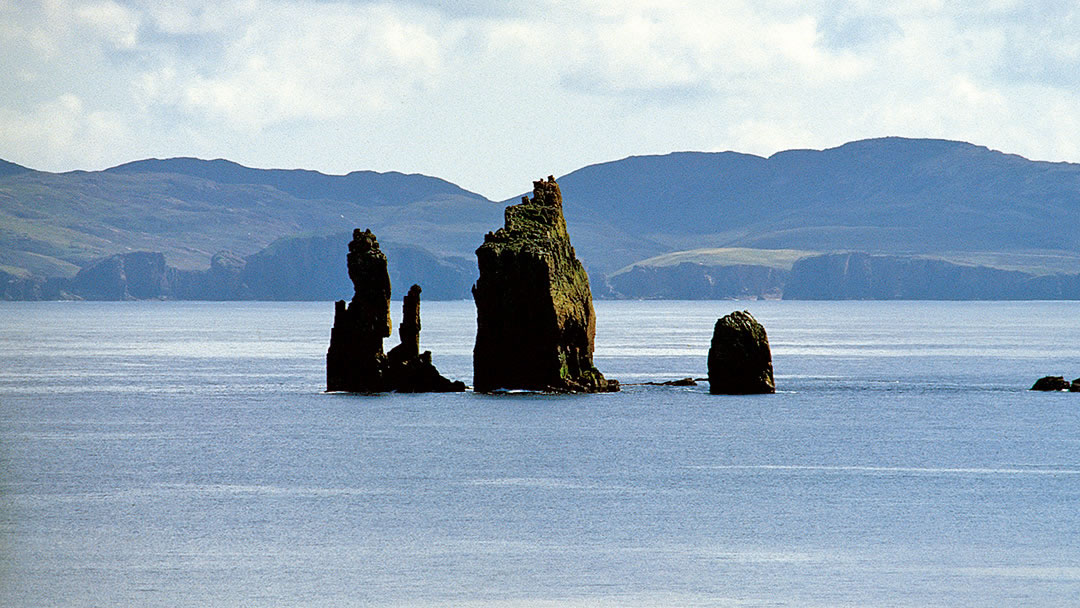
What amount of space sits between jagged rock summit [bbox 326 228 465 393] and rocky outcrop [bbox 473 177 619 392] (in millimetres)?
A: 3883

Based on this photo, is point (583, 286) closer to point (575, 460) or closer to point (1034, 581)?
Result: point (575, 460)

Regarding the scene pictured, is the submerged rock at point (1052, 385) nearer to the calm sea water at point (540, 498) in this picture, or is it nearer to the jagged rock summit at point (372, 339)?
the calm sea water at point (540, 498)

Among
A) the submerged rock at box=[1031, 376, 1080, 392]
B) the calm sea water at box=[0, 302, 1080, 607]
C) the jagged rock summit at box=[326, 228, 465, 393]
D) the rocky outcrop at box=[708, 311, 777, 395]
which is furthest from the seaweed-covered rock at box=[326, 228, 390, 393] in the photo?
the submerged rock at box=[1031, 376, 1080, 392]

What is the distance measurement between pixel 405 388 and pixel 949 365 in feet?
201

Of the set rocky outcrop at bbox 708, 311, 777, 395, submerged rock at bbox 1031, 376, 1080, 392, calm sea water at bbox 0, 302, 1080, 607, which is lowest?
calm sea water at bbox 0, 302, 1080, 607

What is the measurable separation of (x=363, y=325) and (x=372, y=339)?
1979mm

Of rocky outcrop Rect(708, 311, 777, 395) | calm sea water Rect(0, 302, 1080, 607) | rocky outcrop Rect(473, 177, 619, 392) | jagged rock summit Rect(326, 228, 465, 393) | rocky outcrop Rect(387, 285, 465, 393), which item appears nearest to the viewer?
calm sea water Rect(0, 302, 1080, 607)

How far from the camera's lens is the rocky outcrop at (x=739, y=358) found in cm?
9300

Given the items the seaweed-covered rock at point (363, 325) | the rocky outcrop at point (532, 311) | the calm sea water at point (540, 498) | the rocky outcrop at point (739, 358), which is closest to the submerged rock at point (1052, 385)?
the calm sea water at point (540, 498)

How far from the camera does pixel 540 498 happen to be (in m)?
54.4

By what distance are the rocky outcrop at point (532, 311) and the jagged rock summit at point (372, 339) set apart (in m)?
3.88

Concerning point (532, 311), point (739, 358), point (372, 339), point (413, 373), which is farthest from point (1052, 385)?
point (372, 339)

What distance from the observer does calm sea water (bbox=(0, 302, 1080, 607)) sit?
1500 inches

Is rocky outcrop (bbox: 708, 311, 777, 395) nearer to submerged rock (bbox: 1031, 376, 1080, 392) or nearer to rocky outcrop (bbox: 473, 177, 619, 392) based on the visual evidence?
rocky outcrop (bbox: 473, 177, 619, 392)
